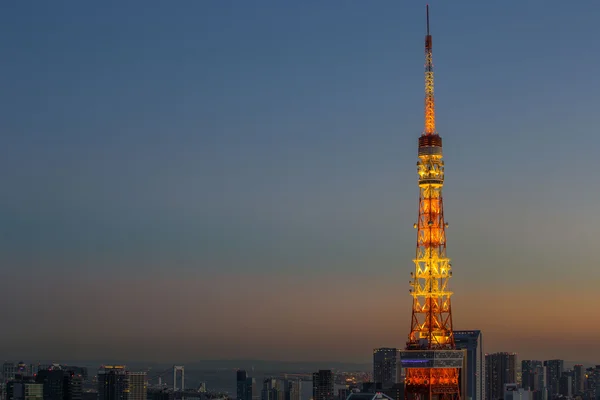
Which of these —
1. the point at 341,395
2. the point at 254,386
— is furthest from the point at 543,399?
the point at 254,386

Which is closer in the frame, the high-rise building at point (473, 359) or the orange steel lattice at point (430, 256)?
the orange steel lattice at point (430, 256)

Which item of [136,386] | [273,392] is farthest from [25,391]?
[273,392]

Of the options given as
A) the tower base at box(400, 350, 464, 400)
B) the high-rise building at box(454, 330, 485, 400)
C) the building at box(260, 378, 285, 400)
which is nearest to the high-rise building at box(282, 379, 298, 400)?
the building at box(260, 378, 285, 400)

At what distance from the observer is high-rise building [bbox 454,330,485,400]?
10269 cm

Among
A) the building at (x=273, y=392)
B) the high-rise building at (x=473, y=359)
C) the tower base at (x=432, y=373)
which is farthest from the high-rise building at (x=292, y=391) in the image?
the tower base at (x=432, y=373)

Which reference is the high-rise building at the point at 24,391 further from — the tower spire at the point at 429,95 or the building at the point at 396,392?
the tower spire at the point at 429,95

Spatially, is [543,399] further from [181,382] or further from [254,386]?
[181,382]

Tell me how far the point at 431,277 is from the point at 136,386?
7874 centimetres

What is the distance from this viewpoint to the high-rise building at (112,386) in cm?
11812

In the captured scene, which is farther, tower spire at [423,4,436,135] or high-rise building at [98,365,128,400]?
high-rise building at [98,365,128,400]

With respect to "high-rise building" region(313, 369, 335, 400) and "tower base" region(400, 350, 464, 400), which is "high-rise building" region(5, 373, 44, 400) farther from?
"tower base" region(400, 350, 464, 400)

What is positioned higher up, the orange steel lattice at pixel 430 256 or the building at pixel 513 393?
the orange steel lattice at pixel 430 256

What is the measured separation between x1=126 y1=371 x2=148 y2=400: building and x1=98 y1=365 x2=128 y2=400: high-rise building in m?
0.60

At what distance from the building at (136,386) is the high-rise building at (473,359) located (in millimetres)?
36242
